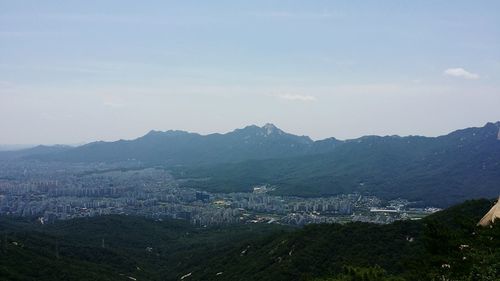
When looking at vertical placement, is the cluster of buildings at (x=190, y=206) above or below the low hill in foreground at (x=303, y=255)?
below

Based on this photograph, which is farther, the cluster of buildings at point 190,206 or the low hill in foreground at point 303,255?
the cluster of buildings at point 190,206

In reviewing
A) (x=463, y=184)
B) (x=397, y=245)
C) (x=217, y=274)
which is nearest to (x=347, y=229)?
(x=397, y=245)

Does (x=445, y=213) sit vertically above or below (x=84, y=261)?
above

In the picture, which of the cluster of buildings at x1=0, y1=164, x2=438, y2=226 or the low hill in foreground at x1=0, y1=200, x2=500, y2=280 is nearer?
the low hill in foreground at x1=0, y1=200, x2=500, y2=280

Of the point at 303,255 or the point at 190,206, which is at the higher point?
the point at 303,255

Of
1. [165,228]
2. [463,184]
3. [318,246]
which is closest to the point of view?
[318,246]

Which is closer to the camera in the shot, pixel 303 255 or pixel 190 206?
pixel 303 255

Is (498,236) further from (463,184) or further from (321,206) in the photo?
(463,184)

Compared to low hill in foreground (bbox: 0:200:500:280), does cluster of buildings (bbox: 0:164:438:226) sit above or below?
below
